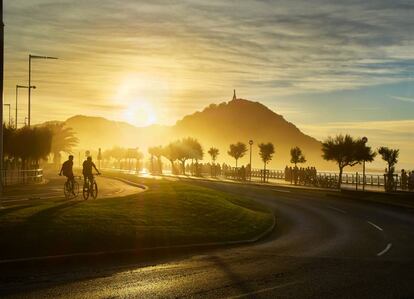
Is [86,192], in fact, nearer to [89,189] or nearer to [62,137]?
[89,189]

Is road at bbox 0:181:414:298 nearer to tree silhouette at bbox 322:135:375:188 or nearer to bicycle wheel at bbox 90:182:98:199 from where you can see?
bicycle wheel at bbox 90:182:98:199

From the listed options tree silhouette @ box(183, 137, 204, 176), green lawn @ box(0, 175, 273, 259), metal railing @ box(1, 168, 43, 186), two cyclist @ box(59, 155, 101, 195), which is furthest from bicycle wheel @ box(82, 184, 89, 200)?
tree silhouette @ box(183, 137, 204, 176)

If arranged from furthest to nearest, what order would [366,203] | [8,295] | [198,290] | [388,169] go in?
[388,169] < [366,203] < [198,290] < [8,295]

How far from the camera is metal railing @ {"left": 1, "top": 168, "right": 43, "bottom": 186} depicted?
4158 cm

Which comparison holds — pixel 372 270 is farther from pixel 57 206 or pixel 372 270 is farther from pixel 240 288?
pixel 57 206

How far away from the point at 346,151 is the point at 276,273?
180ft

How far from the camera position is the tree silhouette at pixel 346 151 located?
65.4m

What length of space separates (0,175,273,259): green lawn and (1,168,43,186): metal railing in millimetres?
18775

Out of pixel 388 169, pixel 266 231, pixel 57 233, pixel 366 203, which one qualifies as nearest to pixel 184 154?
pixel 388 169

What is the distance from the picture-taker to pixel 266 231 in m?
23.1

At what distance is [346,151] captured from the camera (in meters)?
65.9

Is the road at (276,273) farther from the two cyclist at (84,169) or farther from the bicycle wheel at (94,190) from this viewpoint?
the two cyclist at (84,169)

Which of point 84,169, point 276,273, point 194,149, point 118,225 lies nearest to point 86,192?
point 84,169

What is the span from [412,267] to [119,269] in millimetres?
7444
